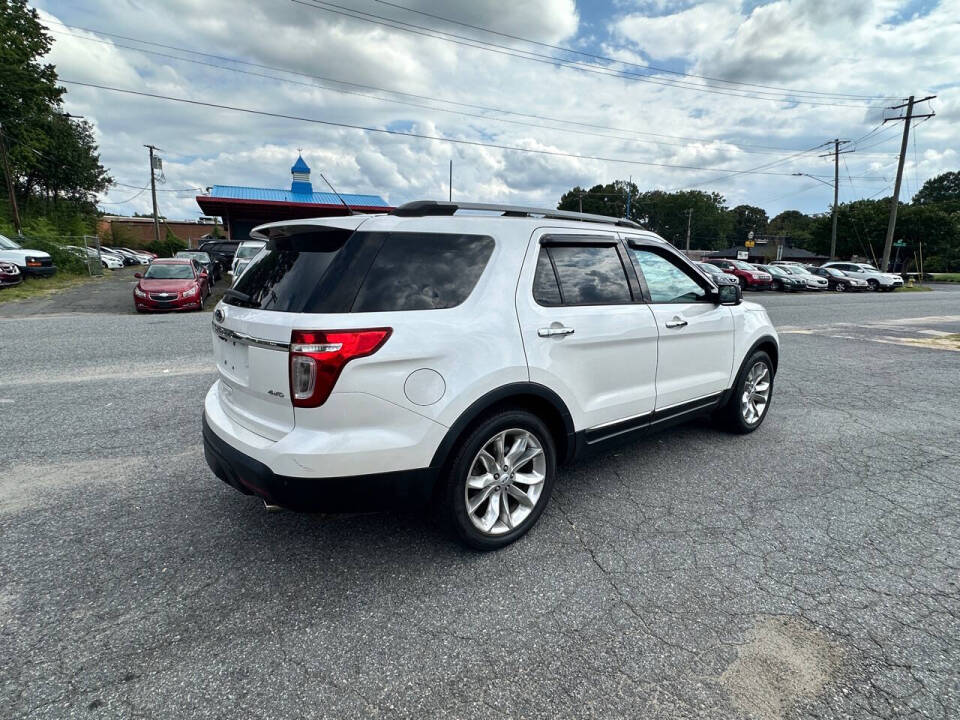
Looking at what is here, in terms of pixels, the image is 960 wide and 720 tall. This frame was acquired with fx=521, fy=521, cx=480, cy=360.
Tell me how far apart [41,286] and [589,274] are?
22.2 m

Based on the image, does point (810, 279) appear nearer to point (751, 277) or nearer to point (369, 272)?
point (751, 277)

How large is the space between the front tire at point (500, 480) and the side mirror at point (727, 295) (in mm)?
2038

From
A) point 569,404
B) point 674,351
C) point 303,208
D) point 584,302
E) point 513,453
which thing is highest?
point 303,208

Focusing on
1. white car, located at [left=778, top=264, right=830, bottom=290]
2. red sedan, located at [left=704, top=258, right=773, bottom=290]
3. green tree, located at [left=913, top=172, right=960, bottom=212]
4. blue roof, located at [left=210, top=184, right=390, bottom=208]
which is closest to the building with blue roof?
blue roof, located at [left=210, top=184, right=390, bottom=208]

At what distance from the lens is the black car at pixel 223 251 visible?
2894 centimetres

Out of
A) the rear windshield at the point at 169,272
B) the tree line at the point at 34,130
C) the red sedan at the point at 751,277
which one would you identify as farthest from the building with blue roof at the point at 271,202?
the red sedan at the point at 751,277

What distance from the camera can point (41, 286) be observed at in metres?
18.3

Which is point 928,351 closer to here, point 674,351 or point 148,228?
point 674,351

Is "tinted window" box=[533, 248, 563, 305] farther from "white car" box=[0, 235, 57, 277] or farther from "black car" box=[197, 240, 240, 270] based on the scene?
"black car" box=[197, 240, 240, 270]

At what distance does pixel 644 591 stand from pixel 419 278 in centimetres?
187

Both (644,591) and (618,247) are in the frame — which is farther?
(618,247)

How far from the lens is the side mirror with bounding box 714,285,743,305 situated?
4.09 m

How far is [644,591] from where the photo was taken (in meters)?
2.53

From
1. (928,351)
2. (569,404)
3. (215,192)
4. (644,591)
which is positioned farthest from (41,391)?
(215,192)
